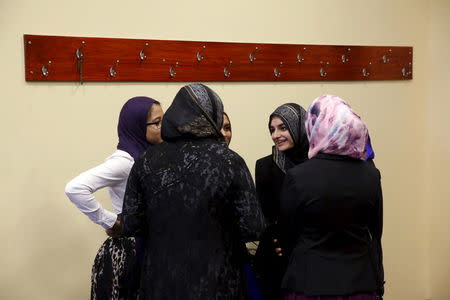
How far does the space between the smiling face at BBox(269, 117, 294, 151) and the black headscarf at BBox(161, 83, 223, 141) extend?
2.56 ft

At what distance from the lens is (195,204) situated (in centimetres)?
193

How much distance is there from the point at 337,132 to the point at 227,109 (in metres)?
1.30

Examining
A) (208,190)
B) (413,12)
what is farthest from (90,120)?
(413,12)

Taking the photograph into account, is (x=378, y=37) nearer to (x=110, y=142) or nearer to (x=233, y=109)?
(x=233, y=109)

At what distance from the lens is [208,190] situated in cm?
192

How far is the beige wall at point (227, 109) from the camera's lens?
2.76m

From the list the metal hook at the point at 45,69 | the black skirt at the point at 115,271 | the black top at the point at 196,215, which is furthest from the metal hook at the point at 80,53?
the black top at the point at 196,215

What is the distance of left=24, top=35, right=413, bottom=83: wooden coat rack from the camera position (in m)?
2.79

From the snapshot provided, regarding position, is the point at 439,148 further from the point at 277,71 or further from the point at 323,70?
the point at 277,71

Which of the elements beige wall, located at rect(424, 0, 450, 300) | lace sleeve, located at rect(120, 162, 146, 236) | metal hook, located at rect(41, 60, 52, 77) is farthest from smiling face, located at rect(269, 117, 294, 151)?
beige wall, located at rect(424, 0, 450, 300)

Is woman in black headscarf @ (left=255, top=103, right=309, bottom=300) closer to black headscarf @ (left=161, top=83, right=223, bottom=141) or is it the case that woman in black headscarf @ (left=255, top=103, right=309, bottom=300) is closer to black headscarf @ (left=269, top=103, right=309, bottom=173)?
black headscarf @ (left=269, top=103, right=309, bottom=173)

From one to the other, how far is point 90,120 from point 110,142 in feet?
0.48

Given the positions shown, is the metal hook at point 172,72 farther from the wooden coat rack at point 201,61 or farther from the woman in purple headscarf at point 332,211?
the woman in purple headscarf at point 332,211

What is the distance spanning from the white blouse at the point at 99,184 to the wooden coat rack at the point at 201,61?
2.10 feet
